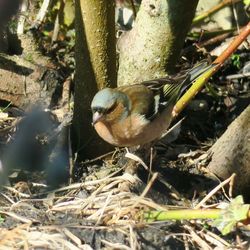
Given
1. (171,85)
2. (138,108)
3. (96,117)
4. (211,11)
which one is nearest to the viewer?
(96,117)

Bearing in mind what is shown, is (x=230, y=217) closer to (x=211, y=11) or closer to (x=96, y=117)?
(x=96, y=117)

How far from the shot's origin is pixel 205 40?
4.54 m

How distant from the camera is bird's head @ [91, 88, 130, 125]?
124 inches

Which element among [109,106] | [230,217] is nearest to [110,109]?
[109,106]

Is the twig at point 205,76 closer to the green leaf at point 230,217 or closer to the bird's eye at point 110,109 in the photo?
the bird's eye at point 110,109

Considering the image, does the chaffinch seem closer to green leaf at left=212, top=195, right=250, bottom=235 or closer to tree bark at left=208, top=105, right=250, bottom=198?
tree bark at left=208, top=105, right=250, bottom=198

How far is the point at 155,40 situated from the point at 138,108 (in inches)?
17.6

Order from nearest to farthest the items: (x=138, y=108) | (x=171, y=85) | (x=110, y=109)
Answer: (x=110, y=109) → (x=138, y=108) → (x=171, y=85)

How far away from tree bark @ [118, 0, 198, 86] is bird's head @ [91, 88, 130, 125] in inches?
13.8

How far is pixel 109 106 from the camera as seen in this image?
10.7ft

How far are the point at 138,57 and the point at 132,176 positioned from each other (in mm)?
851

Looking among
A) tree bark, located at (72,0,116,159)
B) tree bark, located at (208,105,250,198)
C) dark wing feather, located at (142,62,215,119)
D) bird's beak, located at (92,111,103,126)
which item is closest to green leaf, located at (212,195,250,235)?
tree bark, located at (208,105,250,198)

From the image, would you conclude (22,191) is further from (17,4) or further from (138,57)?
(17,4)

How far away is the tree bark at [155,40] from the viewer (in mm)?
3402
